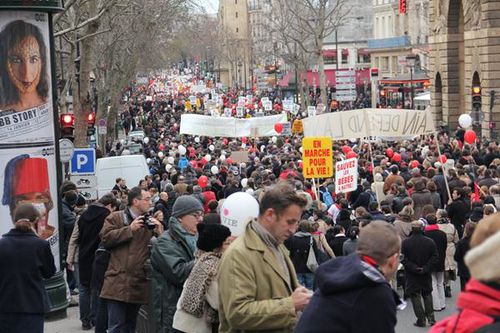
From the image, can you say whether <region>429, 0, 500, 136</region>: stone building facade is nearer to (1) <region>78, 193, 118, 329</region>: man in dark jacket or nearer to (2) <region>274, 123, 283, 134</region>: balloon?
(2) <region>274, 123, 283, 134</region>: balloon

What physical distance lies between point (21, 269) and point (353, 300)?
481cm

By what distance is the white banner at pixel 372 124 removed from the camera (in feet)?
78.0

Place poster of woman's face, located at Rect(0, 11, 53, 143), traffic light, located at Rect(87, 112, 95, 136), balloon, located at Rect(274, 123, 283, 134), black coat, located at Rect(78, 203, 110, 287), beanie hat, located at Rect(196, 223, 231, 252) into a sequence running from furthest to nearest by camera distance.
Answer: balloon, located at Rect(274, 123, 283, 134) < traffic light, located at Rect(87, 112, 95, 136) < poster of woman's face, located at Rect(0, 11, 53, 143) < black coat, located at Rect(78, 203, 110, 287) < beanie hat, located at Rect(196, 223, 231, 252)

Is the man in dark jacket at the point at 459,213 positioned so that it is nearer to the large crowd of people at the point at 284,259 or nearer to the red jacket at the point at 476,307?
the large crowd of people at the point at 284,259

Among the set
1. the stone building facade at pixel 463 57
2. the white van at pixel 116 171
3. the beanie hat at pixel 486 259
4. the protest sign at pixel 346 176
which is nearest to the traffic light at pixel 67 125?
the white van at pixel 116 171

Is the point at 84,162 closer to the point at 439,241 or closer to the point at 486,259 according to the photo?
the point at 439,241

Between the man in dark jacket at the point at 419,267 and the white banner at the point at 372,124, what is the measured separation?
947 centimetres

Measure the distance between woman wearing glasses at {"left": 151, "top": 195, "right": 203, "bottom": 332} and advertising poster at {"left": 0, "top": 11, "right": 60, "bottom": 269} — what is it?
4.89 meters

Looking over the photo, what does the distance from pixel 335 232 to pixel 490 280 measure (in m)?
10.7

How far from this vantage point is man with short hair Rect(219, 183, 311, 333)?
5.98 m

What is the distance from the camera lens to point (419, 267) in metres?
14.2

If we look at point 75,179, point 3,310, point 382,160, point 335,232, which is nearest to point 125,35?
point 382,160

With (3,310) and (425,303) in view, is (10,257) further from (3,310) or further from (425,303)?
(425,303)

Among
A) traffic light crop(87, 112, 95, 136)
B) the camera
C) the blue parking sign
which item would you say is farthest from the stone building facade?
the camera
